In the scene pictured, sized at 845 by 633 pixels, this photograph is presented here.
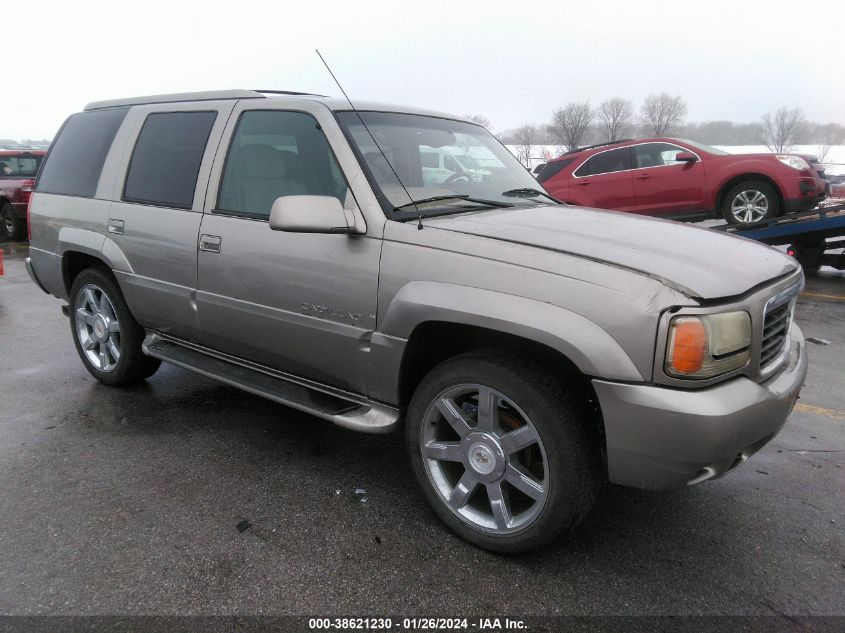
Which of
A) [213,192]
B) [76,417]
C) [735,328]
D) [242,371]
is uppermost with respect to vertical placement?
[213,192]

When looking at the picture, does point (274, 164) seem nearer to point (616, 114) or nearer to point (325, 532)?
point (325, 532)

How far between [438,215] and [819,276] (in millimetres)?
8622

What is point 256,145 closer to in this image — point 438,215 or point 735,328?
point 438,215

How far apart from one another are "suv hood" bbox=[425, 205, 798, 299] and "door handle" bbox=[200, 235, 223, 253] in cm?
123

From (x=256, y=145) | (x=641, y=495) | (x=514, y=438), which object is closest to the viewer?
(x=514, y=438)

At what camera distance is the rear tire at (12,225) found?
13.1 metres

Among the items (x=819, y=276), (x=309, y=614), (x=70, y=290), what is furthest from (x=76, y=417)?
(x=819, y=276)

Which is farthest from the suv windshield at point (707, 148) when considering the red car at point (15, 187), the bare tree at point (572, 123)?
the bare tree at point (572, 123)

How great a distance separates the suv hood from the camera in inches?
86.7

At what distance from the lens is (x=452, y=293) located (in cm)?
240

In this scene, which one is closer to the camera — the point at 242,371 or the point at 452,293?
the point at 452,293

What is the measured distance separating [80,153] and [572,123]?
58.8 meters

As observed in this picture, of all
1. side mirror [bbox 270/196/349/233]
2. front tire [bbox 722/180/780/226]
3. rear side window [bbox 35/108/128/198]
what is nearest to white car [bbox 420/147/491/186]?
side mirror [bbox 270/196/349/233]

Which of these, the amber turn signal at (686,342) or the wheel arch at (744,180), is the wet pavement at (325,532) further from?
the wheel arch at (744,180)
